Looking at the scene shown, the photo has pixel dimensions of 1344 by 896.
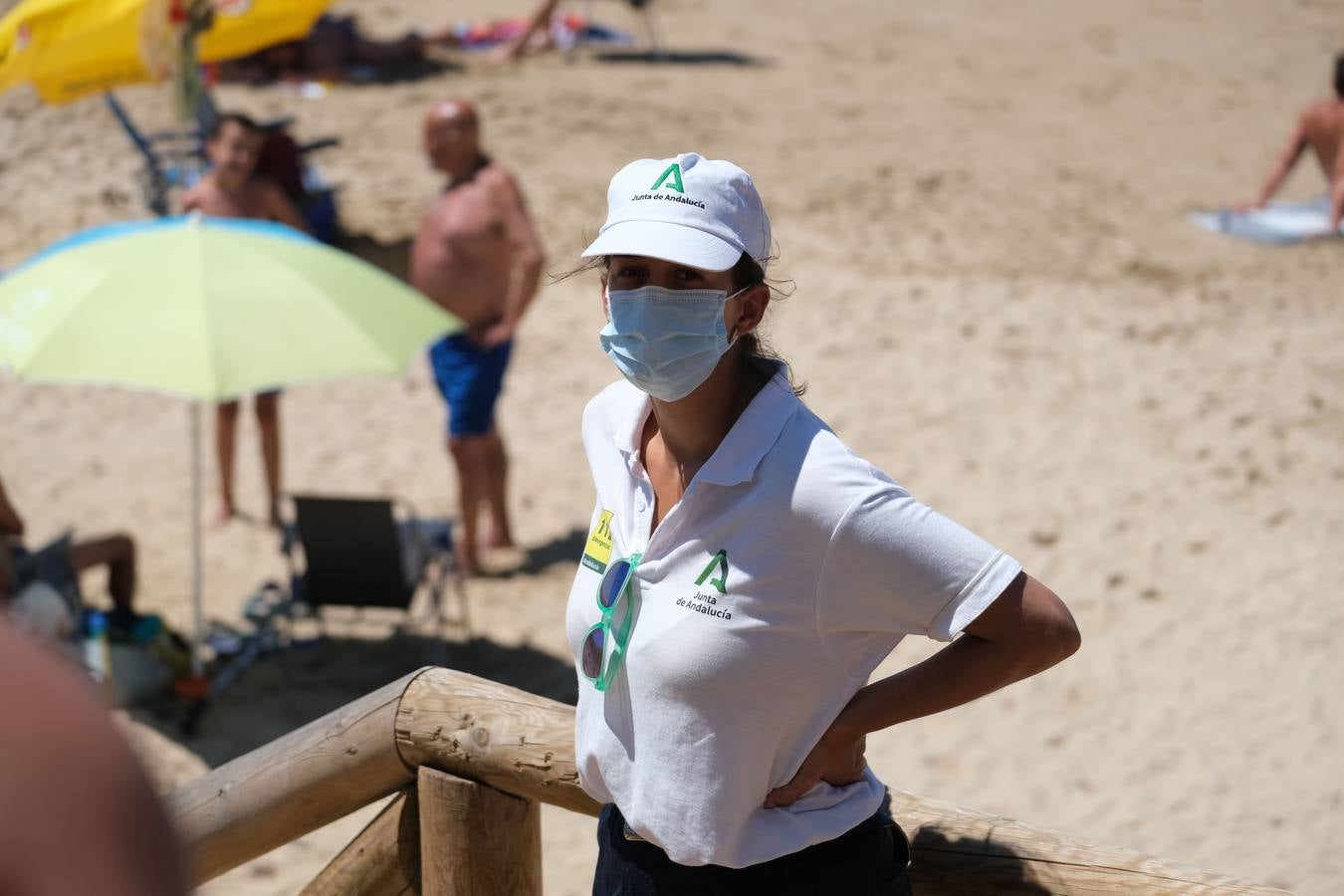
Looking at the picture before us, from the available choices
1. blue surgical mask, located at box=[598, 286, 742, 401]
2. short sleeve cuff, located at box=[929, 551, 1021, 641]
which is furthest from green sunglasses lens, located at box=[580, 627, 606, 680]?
short sleeve cuff, located at box=[929, 551, 1021, 641]

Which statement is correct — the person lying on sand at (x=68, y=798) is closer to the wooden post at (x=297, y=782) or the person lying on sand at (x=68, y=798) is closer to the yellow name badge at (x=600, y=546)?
the yellow name badge at (x=600, y=546)

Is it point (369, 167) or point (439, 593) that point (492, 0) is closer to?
point (369, 167)

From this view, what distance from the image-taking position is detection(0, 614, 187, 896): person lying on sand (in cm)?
63

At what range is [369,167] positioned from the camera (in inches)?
451

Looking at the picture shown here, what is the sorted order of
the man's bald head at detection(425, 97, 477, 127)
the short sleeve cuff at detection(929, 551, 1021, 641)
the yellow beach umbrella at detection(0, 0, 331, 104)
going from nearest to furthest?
the short sleeve cuff at detection(929, 551, 1021, 641) → the man's bald head at detection(425, 97, 477, 127) → the yellow beach umbrella at detection(0, 0, 331, 104)

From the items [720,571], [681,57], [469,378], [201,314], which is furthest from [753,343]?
[681,57]

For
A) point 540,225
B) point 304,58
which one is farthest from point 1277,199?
point 304,58

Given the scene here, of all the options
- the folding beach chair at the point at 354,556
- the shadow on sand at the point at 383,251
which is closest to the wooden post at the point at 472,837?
the folding beach chair at the point at 354,556

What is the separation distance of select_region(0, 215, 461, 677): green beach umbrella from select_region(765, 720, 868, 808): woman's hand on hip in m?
3.06

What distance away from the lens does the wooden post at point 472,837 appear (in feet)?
7.47

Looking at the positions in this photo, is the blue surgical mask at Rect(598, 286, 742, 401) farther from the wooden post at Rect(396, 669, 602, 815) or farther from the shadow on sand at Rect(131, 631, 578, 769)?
the shadow on sand at Rect(131, 631, 578, 769)

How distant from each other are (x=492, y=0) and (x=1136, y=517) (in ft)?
44.4

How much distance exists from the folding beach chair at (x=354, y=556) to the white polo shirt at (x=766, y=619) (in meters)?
3.72

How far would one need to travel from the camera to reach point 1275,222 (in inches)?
413
